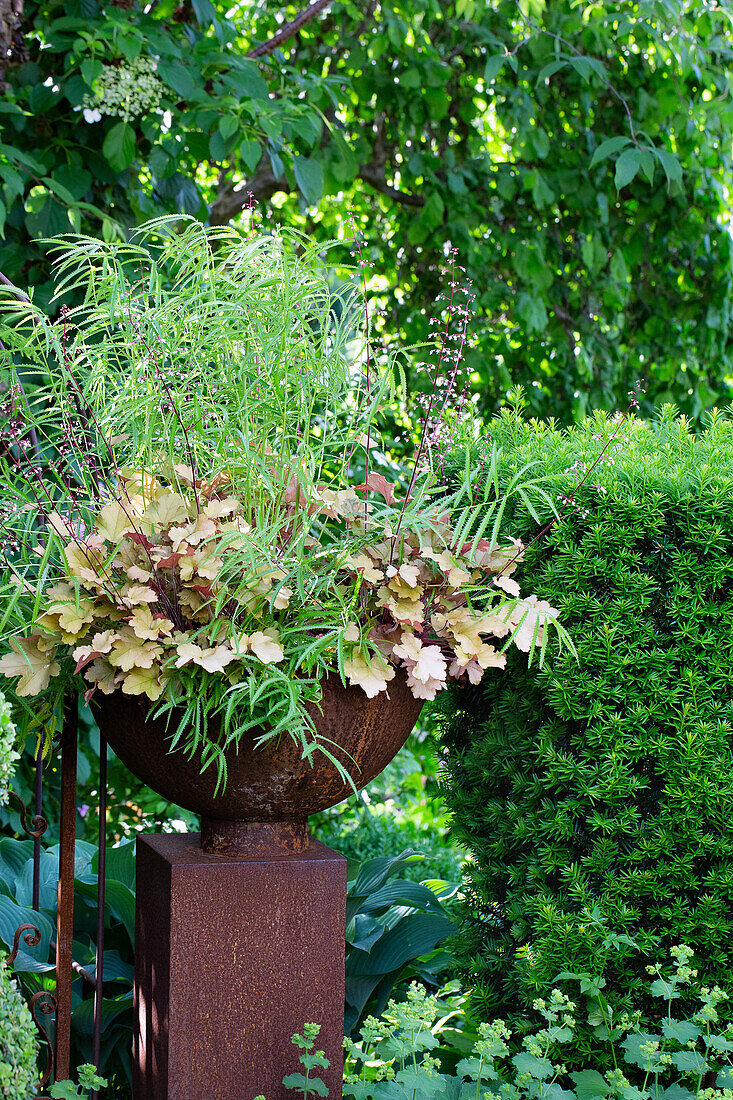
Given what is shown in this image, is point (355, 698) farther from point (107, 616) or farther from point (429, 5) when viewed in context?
point (429, 5)

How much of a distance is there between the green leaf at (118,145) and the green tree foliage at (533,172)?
461mm

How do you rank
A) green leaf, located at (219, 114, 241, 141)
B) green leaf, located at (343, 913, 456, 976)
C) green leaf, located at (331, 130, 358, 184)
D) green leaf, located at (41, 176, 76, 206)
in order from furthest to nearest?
green leaf, located at (331, 130, 358, 184) → green leaf, located at (219, 114, 241, 141) → green leaf, located at (41, 176, 76, 206) → green leaf, located at (343, 913, 456, 976)

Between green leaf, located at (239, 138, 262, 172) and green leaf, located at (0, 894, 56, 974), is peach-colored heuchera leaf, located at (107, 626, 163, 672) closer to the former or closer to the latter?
green leaf, located at (0, 894, 56, 974)

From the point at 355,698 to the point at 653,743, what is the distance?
1.99 ft

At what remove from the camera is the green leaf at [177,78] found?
9.17ft

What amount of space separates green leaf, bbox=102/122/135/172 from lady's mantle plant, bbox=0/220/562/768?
1.26 metres

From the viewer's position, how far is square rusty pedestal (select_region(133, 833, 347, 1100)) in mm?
1480

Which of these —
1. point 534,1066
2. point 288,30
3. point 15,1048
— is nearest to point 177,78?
point 288,30

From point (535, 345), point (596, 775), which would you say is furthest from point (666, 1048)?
point (535, 345)

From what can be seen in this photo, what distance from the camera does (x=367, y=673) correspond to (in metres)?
1.42

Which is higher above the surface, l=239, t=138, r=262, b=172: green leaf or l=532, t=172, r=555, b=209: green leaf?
l=532, t=172, r=555, b=209: green leaf

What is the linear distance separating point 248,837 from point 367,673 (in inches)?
14.8

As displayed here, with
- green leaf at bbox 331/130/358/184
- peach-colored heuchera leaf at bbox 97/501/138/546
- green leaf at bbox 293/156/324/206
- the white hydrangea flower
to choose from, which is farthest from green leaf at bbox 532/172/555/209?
peach-colored heuchera leaf at bbox 97/501/138/546

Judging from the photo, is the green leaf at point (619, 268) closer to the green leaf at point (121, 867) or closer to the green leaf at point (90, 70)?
the green leaf at point (90, 70)
